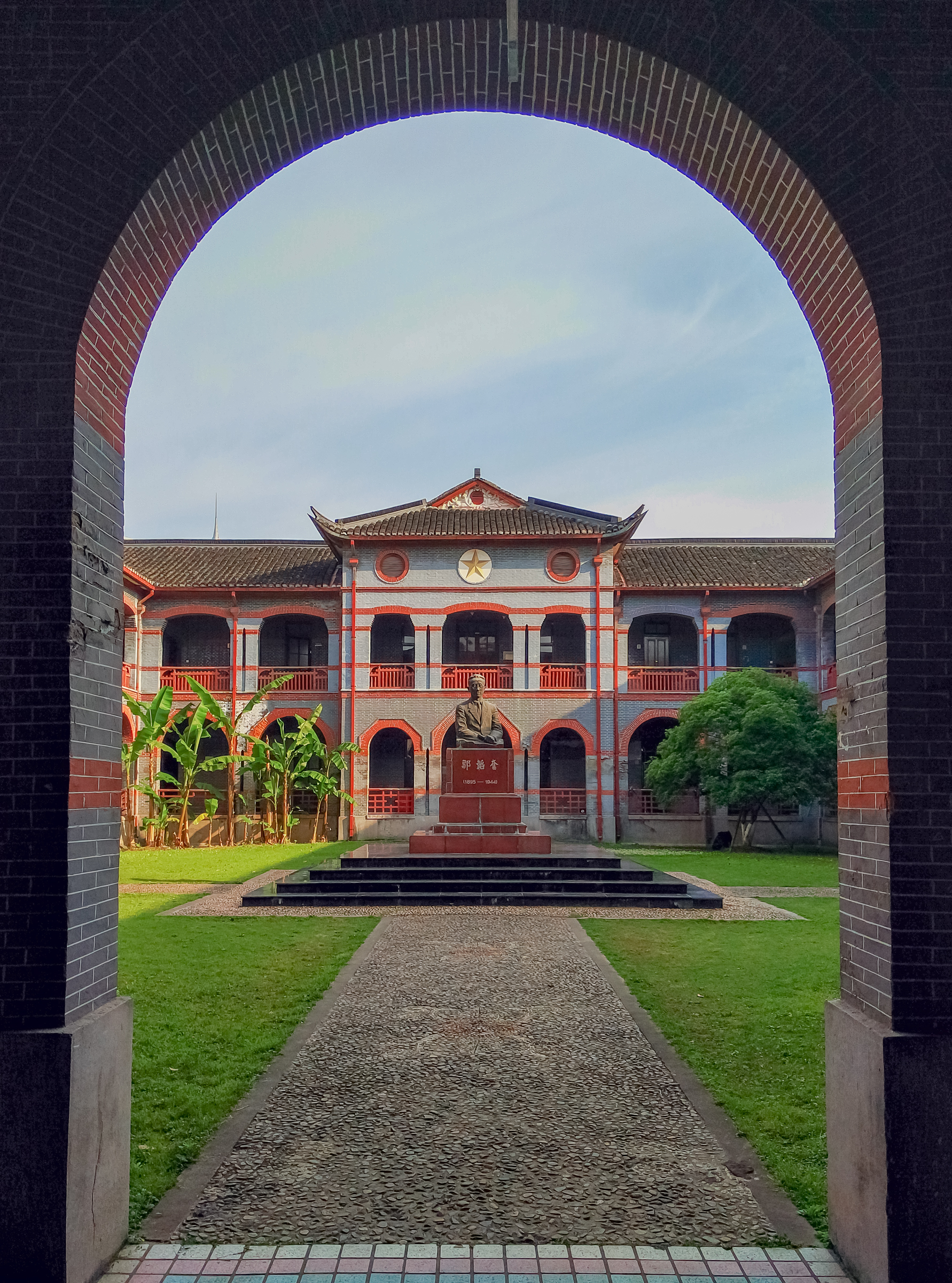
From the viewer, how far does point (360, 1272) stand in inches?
145

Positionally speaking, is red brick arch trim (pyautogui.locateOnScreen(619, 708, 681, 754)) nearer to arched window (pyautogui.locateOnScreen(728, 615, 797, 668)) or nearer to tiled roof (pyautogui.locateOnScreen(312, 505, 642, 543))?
arched window (pyautogui.locateOnScreen(728, 615, 797, 668))

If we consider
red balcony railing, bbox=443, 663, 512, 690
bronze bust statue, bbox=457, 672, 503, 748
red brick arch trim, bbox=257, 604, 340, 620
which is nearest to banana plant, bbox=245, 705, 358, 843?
red brick arch trim, bbox=257, 604, 340, 620

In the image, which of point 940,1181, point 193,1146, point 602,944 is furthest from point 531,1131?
point 602,944

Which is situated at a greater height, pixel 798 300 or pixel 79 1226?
pixel 798 300

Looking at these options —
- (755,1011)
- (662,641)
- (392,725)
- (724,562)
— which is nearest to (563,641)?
(662,641)

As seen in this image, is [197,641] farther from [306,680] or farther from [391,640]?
[391,640]

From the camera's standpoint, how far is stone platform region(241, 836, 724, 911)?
14.9 metres

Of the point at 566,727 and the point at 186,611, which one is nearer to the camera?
the point at 566,727

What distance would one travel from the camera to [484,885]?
15.3 meters

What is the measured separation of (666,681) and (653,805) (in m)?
3.66

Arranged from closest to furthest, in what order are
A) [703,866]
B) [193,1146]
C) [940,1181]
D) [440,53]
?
[940,1181] < [440,53] < [193,1146] < [703,866]

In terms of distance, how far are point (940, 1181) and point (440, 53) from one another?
16.1 ft

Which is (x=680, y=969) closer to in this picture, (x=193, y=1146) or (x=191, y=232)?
(x=193, y=1146)

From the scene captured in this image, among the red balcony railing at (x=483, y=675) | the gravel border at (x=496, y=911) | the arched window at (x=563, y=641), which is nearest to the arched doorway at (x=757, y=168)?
the gravel border at (x=496, y=911)
